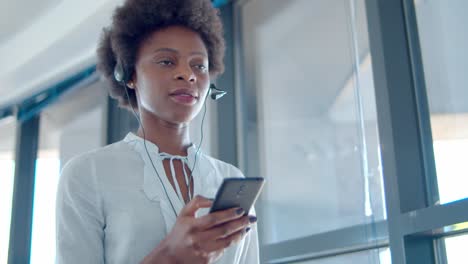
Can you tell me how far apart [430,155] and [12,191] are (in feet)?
10.2

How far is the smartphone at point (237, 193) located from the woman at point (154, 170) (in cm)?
1

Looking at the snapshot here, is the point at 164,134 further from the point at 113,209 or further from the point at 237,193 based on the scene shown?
the point at 237,193

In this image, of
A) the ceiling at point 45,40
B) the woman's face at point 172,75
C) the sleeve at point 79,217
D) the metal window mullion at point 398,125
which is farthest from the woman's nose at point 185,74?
the ceiling at point 45,40

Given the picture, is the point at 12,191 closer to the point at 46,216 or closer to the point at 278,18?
the point at 46,216

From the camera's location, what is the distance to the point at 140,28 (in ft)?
4.57

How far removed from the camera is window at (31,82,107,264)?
12.4 feet

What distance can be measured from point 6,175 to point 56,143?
0.48 meters

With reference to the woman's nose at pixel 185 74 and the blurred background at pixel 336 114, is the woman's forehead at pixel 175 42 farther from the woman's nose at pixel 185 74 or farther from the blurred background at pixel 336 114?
the blurred background at pixel 336 114

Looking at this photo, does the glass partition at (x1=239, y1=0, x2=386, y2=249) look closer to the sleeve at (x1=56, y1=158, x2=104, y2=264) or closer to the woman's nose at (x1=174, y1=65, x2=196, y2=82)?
the woman's nose at (x1=174, y1=65, x2=196, y2=82)

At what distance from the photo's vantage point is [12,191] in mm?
4047

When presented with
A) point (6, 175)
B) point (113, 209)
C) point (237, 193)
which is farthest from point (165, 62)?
point (6, 175)

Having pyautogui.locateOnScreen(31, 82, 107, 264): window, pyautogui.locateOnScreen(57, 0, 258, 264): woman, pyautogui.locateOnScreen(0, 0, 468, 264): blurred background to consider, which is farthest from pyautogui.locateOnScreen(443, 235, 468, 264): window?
pyautogui.locateOnScreen(31, 82, 107, 264): window

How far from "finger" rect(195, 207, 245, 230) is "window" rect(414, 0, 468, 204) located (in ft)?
2.79

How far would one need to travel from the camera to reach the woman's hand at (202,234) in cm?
97
